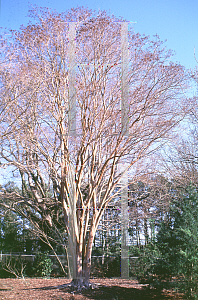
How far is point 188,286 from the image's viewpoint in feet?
13.6

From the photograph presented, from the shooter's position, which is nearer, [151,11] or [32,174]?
[151,11]

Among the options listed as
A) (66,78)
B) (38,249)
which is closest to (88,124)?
(66,78)

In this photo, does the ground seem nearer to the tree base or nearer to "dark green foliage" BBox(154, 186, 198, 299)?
the tree base

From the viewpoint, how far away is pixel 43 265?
303 inches

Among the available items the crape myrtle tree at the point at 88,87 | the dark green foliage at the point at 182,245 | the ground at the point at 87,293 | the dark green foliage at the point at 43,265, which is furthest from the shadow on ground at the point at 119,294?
the dark green foliage at the point at 43,265

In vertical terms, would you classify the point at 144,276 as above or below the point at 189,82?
below

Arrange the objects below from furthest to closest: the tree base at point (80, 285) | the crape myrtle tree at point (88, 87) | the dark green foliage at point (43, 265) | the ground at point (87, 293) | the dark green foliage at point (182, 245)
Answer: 1. the dark green foliage at point (43, 265)
2. the crape myrtle tree at point (88, 87)
3. the tree base at point (80, 285)
4. the ground at point (87, 293)
5. the dark green foliage at point (182, 245)

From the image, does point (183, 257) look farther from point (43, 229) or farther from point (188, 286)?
point (43, 229)

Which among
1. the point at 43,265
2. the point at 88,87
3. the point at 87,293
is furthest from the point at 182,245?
the point at 43,265

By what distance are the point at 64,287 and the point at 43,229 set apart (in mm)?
2636

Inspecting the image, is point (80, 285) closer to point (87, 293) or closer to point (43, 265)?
point (87, 293)

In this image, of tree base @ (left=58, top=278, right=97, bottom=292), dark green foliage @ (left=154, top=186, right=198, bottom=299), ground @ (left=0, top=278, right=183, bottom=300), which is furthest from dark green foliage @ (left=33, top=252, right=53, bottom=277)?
dark green foliage @ (left=154, top=186, right=198, bottom=299)

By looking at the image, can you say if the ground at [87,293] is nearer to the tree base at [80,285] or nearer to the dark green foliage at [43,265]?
the tree base at [80,285]

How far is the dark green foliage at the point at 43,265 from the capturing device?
766cm
